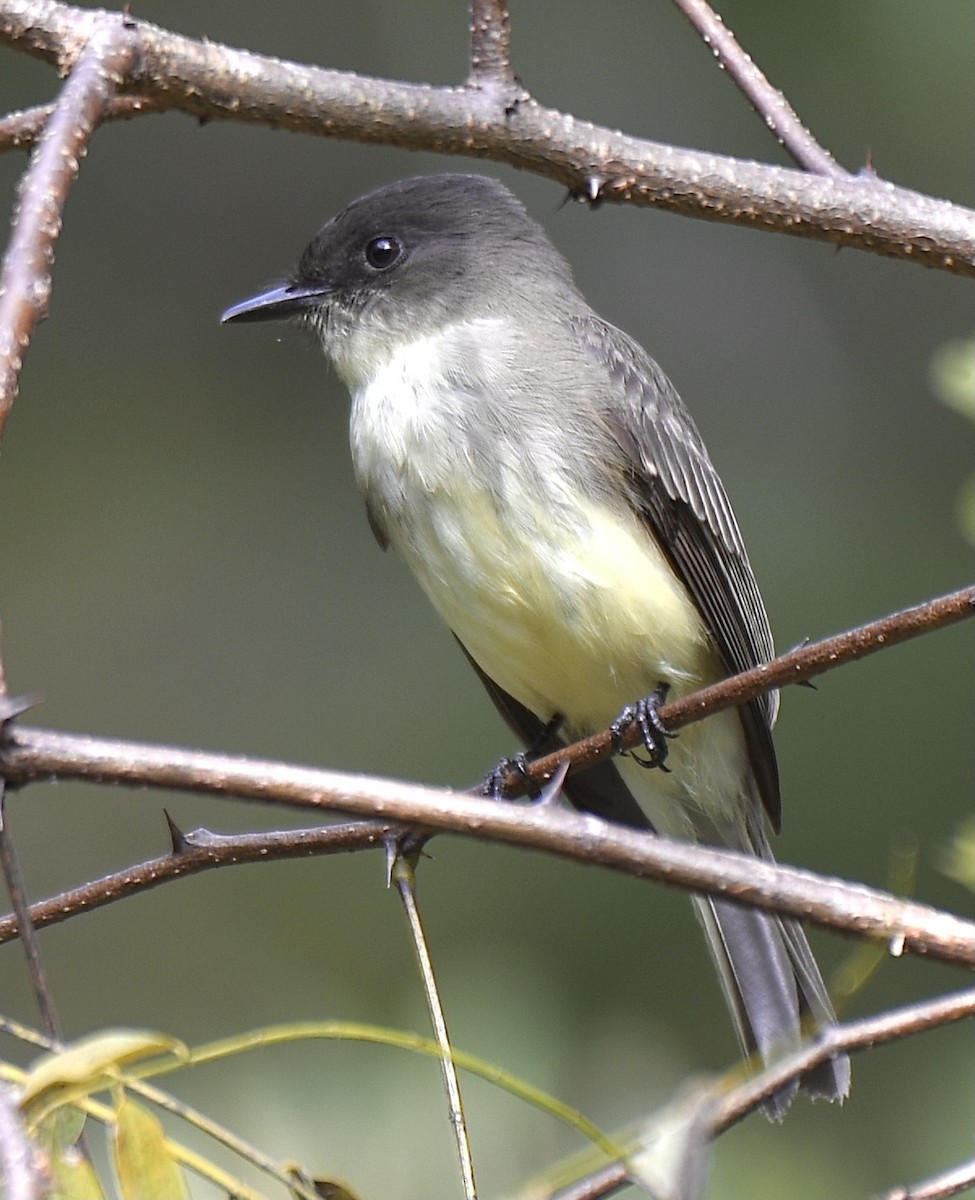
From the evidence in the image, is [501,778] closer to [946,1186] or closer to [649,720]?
[649,720]

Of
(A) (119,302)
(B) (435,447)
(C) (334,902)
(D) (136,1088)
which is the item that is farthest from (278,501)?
(D) (136,1088)

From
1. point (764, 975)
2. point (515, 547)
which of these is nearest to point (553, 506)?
point (515, 547)

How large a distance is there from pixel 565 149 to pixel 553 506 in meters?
0.77

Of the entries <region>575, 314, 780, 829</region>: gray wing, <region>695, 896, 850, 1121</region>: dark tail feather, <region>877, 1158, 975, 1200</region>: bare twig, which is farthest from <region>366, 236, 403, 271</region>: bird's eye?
<region>877, 1158, 975, 1200</region>: bare twig

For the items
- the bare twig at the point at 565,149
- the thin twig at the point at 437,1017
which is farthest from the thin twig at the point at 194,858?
the bare twig at the point at 565,149

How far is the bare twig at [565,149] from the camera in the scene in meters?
2.38

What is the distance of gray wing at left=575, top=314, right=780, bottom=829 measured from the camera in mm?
3398

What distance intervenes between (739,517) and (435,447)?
2.99 meters

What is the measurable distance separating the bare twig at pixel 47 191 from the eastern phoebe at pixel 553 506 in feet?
4.12

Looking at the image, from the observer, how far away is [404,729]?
625 centimetres

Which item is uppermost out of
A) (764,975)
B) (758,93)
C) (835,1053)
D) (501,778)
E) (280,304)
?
(280,304)

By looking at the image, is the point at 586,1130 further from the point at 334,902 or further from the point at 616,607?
the point at 334,902

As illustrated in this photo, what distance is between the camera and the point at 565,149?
2541 mm

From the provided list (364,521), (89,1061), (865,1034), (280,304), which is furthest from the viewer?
(364,521)
